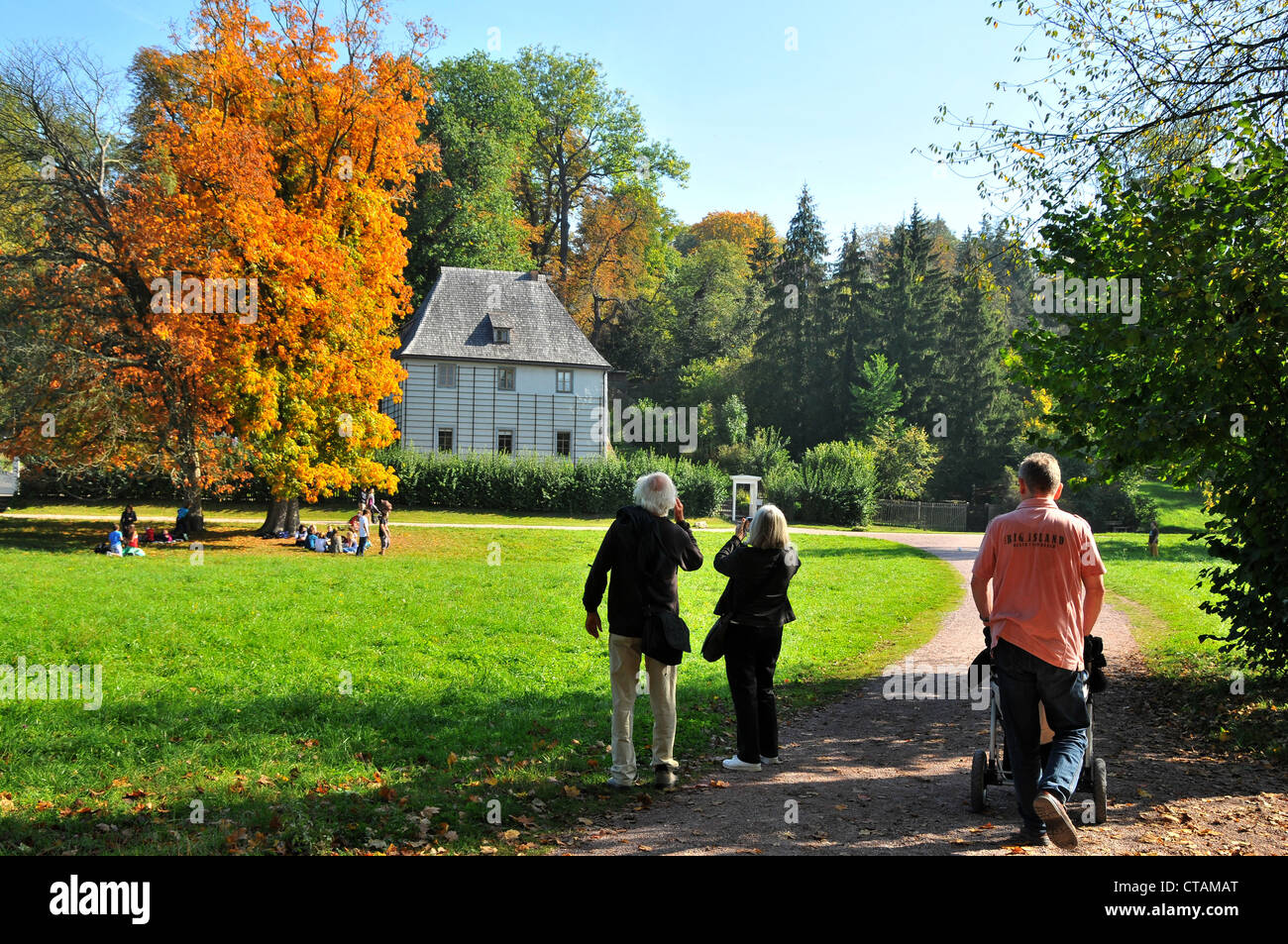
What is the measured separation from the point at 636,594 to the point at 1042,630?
284 cm

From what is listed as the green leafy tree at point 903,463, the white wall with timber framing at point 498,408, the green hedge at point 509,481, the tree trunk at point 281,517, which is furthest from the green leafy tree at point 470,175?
the green leafy tree at point 903,463

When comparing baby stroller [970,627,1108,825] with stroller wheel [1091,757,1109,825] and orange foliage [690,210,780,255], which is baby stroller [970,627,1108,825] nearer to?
stroller wheel [1091,757,1109,825]

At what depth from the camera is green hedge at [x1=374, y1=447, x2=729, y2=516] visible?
39.9 meters

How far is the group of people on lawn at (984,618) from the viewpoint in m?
5.66

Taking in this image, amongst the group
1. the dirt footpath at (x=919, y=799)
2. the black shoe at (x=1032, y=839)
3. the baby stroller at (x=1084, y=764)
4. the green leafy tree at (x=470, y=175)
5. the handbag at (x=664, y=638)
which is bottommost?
the dirt footpath at (x=919, y=799)

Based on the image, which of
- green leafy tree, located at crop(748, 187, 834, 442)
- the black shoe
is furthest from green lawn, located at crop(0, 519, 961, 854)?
green leafy tree, located at crop(748, 187, 834, 442)

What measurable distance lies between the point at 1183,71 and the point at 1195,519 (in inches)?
2131

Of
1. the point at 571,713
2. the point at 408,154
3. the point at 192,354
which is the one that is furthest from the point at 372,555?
the point at 571,713

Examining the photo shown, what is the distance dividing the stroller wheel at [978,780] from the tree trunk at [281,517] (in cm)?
2619

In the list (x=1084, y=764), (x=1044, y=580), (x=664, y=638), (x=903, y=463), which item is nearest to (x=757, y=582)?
(x=664, y=638)

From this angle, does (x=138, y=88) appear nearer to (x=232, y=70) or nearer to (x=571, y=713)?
(x=232, y=70)

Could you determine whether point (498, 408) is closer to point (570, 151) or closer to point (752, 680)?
point (570, 151)

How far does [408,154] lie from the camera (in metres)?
29.5

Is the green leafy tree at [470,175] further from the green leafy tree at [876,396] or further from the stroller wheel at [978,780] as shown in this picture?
the stroller wheel at [978,780]
